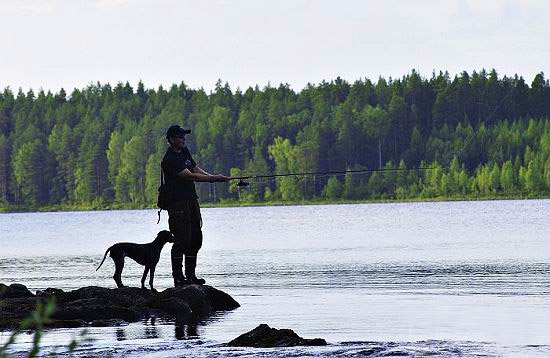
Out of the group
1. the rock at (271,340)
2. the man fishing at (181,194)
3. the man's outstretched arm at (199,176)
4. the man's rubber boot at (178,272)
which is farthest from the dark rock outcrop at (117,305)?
the rock at (271,340)

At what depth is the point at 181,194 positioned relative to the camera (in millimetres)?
18781

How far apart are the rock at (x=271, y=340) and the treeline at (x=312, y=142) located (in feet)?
414

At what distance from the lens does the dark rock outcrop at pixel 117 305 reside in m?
17.5

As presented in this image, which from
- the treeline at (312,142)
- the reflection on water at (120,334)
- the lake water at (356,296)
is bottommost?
the lake water at (356,296)

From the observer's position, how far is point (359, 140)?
16025 cm

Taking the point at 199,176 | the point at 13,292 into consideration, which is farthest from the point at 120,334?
the point at 13,292

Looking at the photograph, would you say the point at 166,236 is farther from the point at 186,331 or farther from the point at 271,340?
the point at 271,340

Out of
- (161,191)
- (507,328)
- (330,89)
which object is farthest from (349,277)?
(330,89)

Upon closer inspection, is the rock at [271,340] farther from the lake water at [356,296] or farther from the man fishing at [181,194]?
the man fishing at [181,194]

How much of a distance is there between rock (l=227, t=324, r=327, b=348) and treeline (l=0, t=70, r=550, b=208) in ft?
414

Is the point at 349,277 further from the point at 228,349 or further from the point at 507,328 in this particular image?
the point at 228,349

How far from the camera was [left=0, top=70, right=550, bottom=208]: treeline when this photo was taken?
150 metres

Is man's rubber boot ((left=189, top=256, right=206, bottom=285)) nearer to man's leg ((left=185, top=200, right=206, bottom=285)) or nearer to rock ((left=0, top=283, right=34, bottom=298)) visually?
man's leg ((left=185, top=200, right=206, bottom=285))

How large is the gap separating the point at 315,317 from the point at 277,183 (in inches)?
5459
